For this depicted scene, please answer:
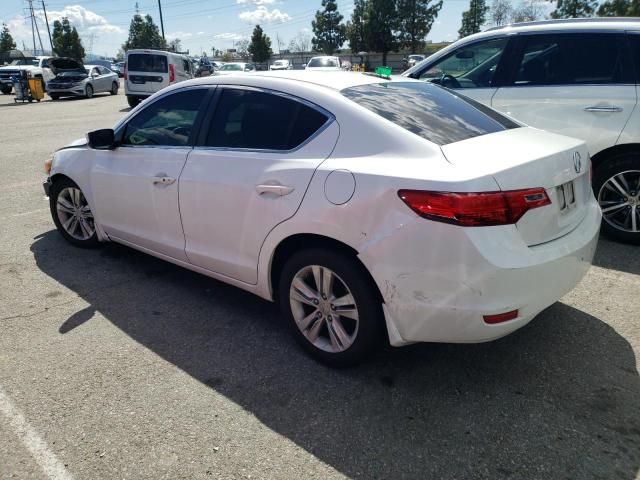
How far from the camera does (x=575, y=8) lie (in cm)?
3919

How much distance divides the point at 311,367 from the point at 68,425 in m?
1.32

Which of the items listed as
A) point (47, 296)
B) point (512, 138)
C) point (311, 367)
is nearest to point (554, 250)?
point (512, 138)

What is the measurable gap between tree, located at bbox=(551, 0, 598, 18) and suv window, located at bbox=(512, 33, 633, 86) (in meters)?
39.8

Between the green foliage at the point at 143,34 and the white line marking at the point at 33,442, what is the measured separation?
8028 centimetres

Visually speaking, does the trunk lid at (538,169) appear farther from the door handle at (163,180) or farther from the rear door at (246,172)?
the door handle at (163,180)

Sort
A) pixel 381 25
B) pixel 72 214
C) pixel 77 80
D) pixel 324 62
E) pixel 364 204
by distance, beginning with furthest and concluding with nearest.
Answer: pixel 381 25 → pixel 324 62 → pixel 77 80 → pixel 72 214 → pixel 364 204

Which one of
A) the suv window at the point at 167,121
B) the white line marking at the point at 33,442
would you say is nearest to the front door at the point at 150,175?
the suv window at the point at 167,121

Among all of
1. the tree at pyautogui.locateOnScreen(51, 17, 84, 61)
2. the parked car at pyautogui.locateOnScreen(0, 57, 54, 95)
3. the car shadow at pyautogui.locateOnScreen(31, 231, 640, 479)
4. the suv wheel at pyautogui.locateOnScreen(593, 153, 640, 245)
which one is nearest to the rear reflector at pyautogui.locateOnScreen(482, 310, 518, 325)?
the car shadow at pyautogui.locateOnScreen(31, 231, 640, 479)

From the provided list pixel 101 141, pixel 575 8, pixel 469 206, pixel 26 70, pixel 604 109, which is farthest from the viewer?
pixel 575 8

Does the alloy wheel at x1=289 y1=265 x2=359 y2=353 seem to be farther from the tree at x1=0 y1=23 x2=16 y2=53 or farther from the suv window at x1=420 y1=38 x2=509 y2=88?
the tree at x1=0 y1=23 x2=16 y2=53

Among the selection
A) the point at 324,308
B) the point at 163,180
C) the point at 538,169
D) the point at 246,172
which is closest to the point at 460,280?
the point at 538,169

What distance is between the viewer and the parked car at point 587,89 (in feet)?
15.4

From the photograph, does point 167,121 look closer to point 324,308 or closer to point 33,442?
point 324,308

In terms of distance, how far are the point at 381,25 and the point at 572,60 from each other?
6166 centimetres
